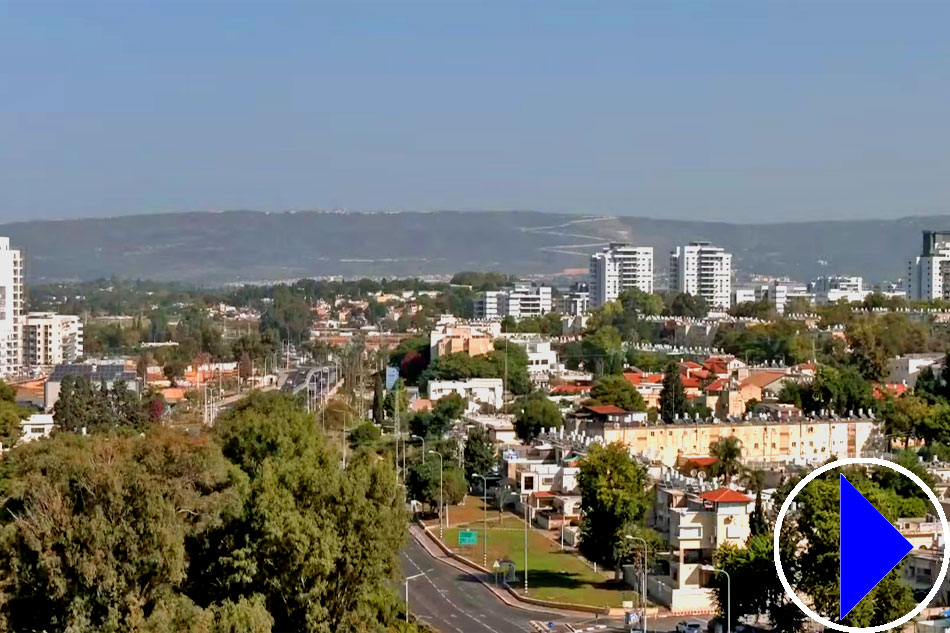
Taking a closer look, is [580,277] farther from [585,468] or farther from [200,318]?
[585,468]

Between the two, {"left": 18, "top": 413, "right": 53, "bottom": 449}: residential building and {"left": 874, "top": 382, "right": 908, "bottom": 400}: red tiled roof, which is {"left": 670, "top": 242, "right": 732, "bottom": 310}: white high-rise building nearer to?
{"left": 874, "top": 382, "right": 908, "bottom": 400}: red tiled roof

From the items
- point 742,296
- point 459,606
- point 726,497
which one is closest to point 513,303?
point 742,296

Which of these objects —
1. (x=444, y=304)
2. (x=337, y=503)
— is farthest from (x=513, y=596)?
(x=444, y=304)

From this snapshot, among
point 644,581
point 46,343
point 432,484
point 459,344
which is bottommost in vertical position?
point 46,343

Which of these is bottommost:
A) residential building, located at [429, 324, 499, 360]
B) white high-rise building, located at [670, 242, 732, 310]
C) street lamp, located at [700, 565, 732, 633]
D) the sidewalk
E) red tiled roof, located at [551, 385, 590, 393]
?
the sidewalk

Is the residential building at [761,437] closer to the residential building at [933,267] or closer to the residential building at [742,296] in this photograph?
the residential building at [933,267]

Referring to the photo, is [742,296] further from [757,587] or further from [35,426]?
[757,587]

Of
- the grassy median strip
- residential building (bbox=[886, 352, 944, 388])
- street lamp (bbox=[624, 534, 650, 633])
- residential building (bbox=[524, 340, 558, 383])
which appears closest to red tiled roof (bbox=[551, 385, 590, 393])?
residential building (bbox=[524, 340, 558, 383])

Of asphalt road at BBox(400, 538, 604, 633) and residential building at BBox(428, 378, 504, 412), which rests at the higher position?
residential building at BBox(428, 378, 504, 412)
